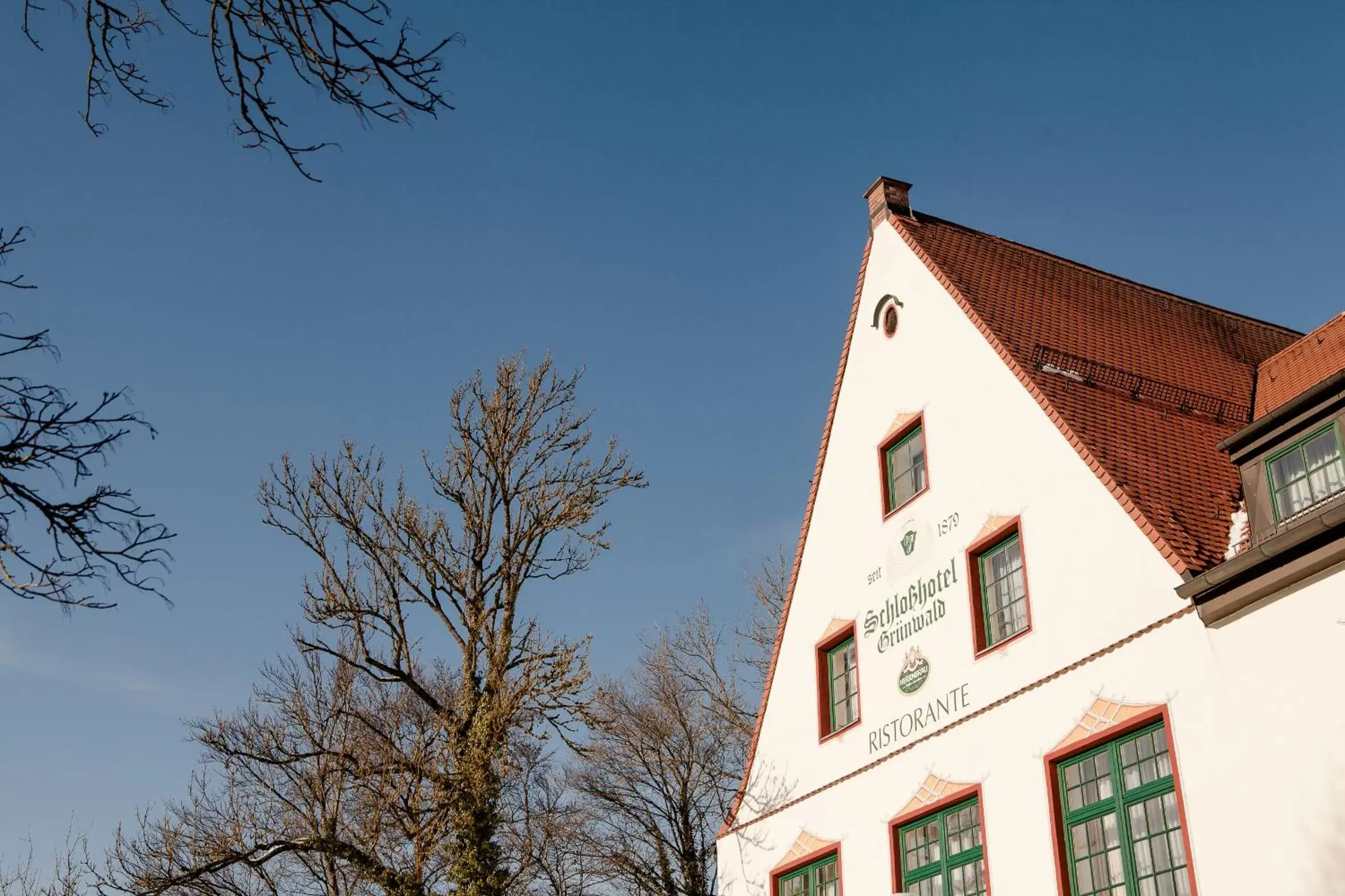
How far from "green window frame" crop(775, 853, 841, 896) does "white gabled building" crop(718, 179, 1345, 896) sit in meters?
0.05

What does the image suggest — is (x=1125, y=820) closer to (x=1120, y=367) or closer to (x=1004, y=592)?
(x=1004, y=592)

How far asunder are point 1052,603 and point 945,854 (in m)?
3.00

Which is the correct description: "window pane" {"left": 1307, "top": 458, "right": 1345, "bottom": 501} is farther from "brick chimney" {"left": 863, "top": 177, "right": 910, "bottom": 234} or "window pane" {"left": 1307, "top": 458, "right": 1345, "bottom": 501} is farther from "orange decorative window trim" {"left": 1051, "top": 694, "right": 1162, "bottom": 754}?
"brick chimney" {"left": 863, "top": 177, "right": 910, "bottom": 234}

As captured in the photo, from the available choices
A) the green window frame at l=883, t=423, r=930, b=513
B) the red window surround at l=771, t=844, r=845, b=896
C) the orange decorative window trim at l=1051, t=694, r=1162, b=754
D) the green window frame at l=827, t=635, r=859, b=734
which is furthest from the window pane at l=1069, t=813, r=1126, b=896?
the green window frame at l=883, t=423, r=930, b=513

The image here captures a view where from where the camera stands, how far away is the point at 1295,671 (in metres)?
10.2

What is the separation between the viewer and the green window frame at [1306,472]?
11250 millimetres

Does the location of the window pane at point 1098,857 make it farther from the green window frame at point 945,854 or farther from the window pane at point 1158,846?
the green window frame at point 945,854

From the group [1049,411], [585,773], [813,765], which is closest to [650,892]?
[585,773]

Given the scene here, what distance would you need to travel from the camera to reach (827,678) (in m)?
17.3

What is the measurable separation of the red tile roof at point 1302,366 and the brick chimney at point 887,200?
5.44 meters

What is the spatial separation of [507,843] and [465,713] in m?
13.1

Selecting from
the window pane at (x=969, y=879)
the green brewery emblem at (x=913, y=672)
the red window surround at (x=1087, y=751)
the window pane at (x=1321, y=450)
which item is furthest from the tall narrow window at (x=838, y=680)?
the window pane at (x=1321, y=450)

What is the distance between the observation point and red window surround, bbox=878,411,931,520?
1596 cm

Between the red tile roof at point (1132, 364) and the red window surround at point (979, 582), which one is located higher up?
the red tile roof at point (1132, 364)
